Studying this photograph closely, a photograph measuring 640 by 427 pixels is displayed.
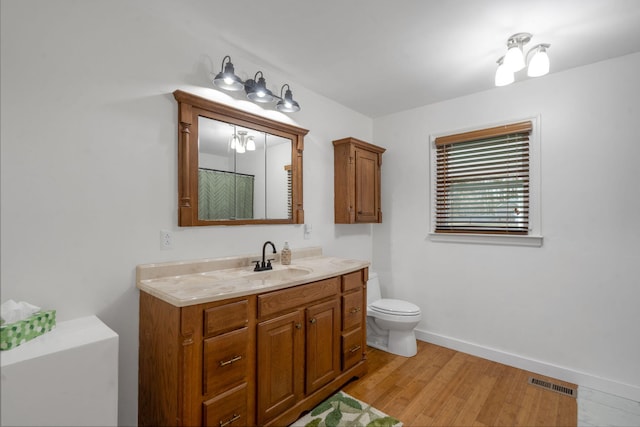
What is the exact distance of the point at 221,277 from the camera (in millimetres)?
1960

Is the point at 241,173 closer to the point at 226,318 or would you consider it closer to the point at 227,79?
the point at 227,79

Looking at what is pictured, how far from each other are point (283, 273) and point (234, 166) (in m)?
0.88

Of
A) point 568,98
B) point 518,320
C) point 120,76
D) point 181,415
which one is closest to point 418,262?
point 518,320

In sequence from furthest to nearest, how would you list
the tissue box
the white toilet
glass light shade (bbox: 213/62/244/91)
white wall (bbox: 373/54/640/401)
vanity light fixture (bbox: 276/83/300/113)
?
1. the white toilet
2. vanity light fixture (bbox: 276/83/300/113)
3. white wall (bbox: 373/54/640/401)
4. glass light shade (bbox: 213/62/244/91)
5. the tissue box

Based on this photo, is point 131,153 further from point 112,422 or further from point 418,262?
point 418,262

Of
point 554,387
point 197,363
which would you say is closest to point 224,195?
point 197,363

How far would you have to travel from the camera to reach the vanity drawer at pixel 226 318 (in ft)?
4.95

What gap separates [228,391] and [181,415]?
0.76 feet

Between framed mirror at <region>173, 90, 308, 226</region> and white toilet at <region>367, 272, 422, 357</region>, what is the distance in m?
1.15

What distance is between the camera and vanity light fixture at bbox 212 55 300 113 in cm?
205

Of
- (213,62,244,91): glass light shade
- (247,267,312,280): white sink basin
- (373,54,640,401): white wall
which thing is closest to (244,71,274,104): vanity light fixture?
(213,62,244,91): glass light shade

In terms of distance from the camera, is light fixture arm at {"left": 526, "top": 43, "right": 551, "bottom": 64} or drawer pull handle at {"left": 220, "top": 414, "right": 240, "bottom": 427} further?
light fixture arm at {"left": 526, "top": 43, "right": 551, "bottom": 64}

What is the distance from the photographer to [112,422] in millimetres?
1378

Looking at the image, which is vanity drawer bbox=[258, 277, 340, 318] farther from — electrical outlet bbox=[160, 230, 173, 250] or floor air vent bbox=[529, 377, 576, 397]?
floor air vent bbox=[529, 377, 576, 397]
